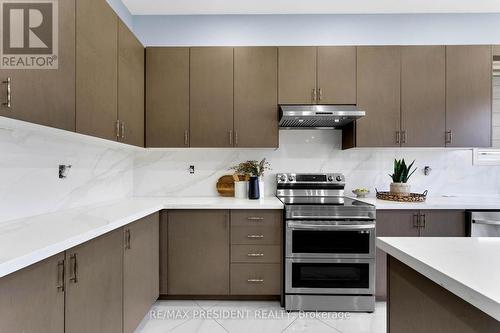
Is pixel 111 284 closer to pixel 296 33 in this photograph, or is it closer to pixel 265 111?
pixel 265 111

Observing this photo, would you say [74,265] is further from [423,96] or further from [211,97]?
[423,96]

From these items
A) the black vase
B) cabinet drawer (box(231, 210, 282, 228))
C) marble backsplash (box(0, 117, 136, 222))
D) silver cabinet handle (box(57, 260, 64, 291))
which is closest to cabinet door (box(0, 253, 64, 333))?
silver cabinet handle (box(57, 260, 64, 291))

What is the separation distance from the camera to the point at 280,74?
8.09 ft

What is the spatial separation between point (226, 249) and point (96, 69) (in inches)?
64.9

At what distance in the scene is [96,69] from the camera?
164cm

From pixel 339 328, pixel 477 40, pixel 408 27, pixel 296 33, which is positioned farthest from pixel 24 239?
pixel 477 40

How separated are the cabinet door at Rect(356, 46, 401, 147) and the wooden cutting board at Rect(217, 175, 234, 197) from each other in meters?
1.42

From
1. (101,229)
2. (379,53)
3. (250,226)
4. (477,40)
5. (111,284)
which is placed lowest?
(111,284)

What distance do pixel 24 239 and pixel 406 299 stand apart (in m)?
1.50

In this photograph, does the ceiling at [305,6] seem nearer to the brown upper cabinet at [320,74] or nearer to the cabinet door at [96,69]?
the brown upper cabinet at [320,74]

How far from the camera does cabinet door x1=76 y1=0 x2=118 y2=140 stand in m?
1.48

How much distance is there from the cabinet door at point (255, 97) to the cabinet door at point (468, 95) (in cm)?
165

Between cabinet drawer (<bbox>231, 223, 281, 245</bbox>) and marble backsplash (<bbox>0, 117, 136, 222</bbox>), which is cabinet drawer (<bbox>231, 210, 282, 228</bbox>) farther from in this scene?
marble backsplash (<bbox>0, 117, 136, 222</bbox>)

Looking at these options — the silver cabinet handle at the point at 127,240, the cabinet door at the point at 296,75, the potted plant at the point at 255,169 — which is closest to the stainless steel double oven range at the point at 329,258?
the potted plant at the point at 255,169
